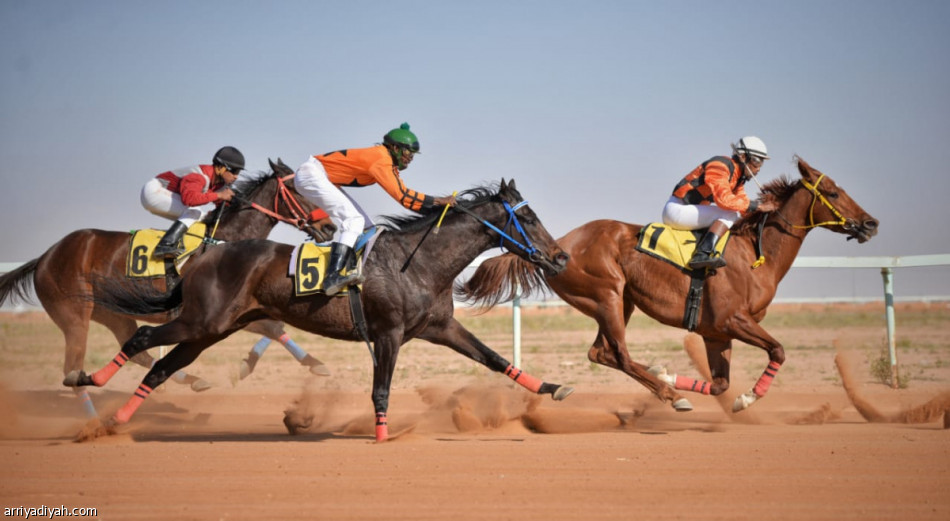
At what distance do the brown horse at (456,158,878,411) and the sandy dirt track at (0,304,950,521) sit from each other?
595mm

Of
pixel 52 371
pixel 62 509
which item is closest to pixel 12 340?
pixel 52 371

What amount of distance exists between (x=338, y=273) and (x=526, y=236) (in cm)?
159

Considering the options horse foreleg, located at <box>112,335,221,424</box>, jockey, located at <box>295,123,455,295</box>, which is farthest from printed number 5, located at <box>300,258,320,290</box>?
horse foreleg, located at <box>112,335,221,424</box>

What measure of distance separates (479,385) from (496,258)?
1.36 metres

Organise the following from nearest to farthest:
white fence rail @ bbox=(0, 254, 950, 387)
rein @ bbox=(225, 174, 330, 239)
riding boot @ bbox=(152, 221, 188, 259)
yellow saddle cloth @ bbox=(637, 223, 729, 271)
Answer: yellow saddle cloth @ bbox=(637, 223, 729, 271), riding boot @ bbox=(152, 221, 188, 259), rein @ bbox=(225, 174, 330, 239), white fence rail @ bbox=(0, 254, 950, 387)

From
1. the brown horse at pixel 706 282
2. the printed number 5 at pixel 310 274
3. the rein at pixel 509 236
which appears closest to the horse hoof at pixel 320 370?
the brown horse at pixel 706 282

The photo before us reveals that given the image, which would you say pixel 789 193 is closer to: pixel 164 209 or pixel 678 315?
pixel 678 315

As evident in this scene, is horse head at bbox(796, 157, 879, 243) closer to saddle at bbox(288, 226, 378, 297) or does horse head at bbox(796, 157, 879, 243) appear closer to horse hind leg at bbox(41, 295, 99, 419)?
saddle at bbox(288, 226, 378, 297)

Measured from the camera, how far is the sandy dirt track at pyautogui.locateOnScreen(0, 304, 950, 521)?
4602mm

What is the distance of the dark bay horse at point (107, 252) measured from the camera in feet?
28.5

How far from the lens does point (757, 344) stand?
7.84 m

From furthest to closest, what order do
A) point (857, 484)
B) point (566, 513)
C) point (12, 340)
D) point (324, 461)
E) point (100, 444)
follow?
1. point (12, 340)
2. point (100, 444)
3. point (324, 461)
4. point (857, 484)
5. point (566, 513)

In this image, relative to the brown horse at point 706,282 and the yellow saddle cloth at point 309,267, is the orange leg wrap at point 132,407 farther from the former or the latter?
the brown horse at point 706,282

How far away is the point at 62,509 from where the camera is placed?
15.0 feet
